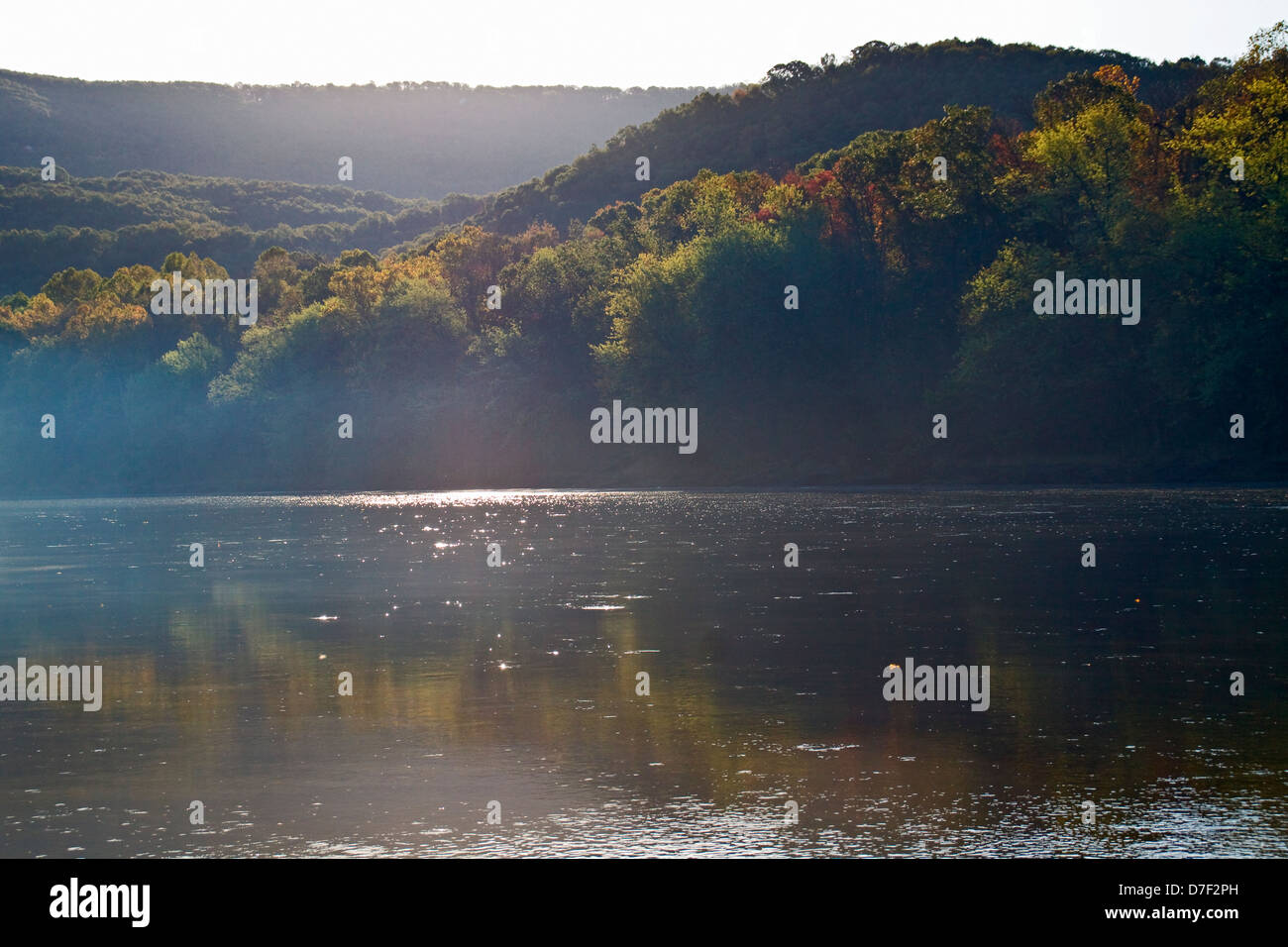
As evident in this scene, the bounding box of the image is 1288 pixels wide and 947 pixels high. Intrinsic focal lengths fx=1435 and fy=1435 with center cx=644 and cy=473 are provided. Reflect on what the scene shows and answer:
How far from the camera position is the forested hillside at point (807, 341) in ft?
231

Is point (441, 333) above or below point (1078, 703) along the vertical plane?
above

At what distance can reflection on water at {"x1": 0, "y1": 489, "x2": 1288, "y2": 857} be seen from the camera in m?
11.2

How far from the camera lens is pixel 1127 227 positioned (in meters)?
71.2

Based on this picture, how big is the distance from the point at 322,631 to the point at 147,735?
785 centimetres

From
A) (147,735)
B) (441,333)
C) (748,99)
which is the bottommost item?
(147,735)

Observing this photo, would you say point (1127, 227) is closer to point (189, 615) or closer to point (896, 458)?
point (896, 458)

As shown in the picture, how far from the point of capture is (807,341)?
8944 cm

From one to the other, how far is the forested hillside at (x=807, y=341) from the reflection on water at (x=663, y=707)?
3842 centimetres

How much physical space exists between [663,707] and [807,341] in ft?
246
